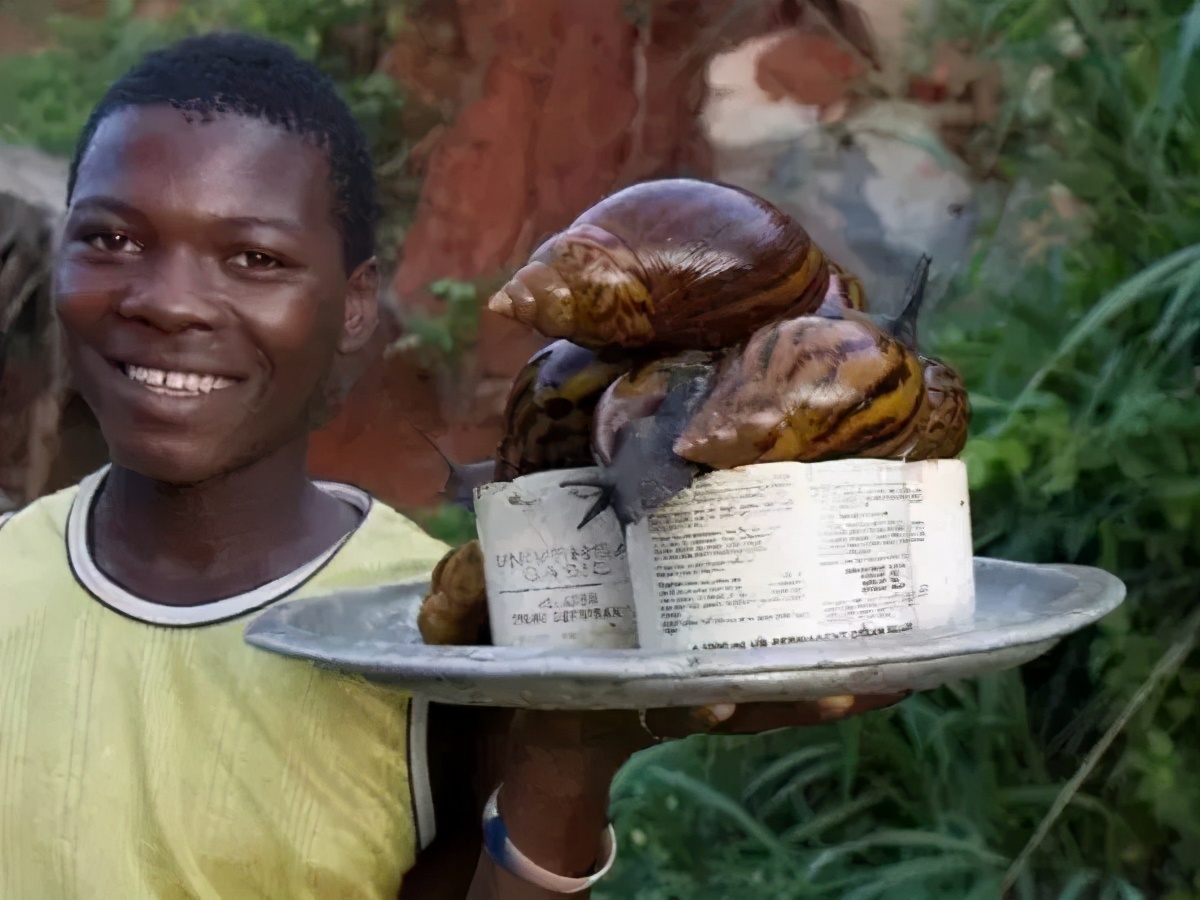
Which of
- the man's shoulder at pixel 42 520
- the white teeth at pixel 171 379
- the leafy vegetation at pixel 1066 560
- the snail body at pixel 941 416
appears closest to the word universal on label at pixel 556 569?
the snail body at pixel 941 416

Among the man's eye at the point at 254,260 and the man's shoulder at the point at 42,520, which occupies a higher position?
the man's eye at the point at 254,260

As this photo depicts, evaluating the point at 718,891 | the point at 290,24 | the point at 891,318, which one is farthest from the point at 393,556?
the point at 290,24

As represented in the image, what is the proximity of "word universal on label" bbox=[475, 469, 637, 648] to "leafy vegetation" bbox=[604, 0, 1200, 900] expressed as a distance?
2.02 feet

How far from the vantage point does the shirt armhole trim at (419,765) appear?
0.79 m

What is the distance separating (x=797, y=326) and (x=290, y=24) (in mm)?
1627

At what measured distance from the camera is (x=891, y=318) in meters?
0.62

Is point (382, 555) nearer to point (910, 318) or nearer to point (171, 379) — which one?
point (171, 379)

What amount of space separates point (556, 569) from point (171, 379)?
1.07ft

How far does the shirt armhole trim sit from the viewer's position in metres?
0.79

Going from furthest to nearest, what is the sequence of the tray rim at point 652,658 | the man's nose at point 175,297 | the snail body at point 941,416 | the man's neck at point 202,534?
the man's neck at point 202,534, the man's nose at point 175,297, the snail body at point 941,416, the tray rim at point 652,658

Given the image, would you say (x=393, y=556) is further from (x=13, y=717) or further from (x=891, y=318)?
(x=891, y=318)

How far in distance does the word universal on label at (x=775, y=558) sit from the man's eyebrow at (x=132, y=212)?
0.38 m

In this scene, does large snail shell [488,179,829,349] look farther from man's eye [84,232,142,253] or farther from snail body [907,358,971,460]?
man's eye [84,232,142,253]

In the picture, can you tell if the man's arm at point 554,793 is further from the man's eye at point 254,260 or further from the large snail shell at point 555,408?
the man's eye at point 254,260
